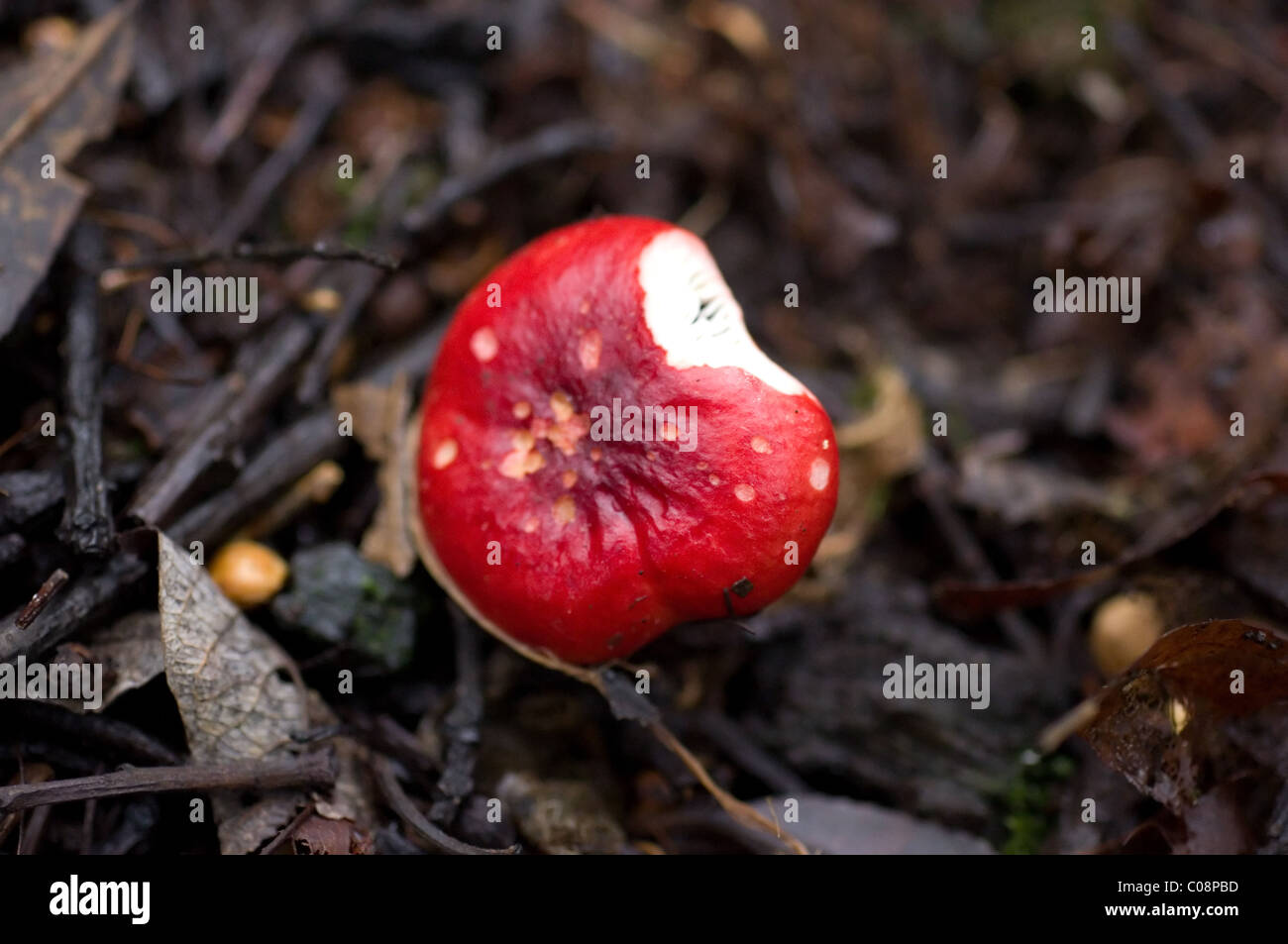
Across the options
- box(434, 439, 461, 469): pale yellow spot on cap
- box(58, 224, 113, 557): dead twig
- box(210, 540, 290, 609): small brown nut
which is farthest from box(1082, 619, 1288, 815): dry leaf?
box(58, 224, 113, 557): dead twig

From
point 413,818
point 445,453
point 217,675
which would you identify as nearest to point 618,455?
point 445,453

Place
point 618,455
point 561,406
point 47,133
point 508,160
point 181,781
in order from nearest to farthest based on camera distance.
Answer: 1. point 181,781
2. point 618,455
3. point 561,406
4. point 47,133
5. point 508,160

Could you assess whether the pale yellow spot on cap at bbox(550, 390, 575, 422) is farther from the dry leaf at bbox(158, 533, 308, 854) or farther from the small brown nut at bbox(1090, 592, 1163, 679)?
the small brown nut at bbox(1090, 592, 1163, 679)

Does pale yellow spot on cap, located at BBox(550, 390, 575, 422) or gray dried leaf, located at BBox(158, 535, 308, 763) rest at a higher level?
pale yellow spot on cap, located at BBox(550, 390, 575, 422)

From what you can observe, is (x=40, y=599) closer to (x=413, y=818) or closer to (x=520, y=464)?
(x=413, y=818)

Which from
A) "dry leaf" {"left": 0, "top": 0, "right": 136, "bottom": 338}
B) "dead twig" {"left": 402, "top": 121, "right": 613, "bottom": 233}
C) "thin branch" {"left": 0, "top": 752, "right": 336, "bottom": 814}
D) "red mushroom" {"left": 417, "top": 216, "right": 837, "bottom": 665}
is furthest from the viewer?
"dead twig" {"left": 402, "top": 121, "right": 613, "bottom": 233}
